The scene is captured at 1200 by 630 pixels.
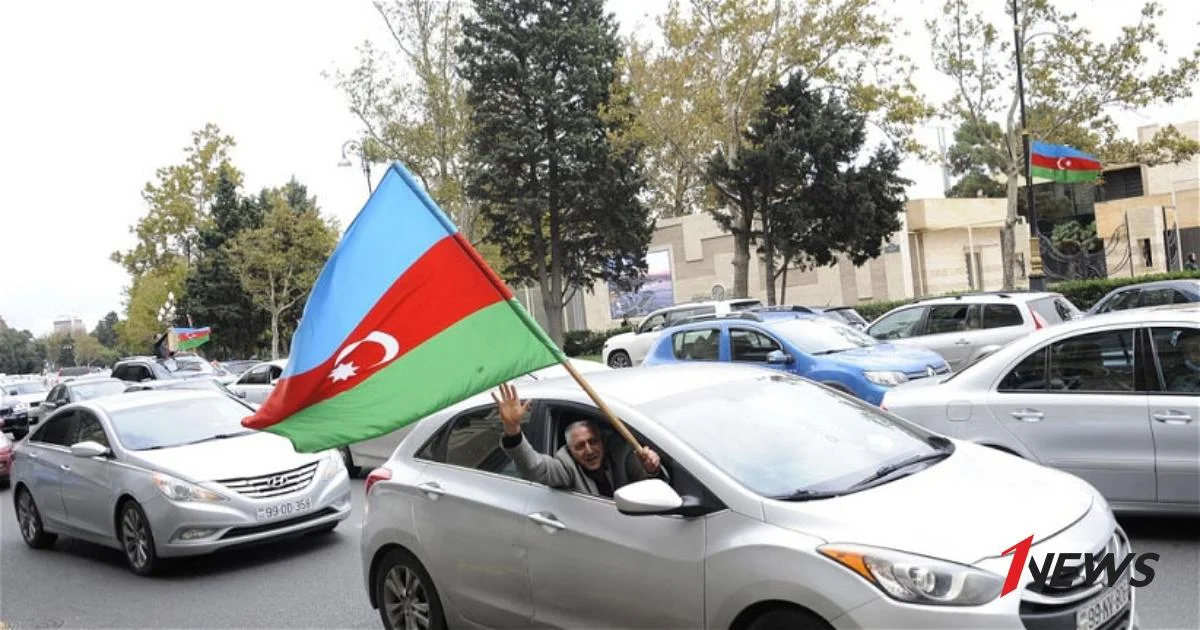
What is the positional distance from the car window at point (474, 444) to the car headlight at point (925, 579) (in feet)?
6.62

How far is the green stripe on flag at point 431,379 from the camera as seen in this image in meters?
4.41

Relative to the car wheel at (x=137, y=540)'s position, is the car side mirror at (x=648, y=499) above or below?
above

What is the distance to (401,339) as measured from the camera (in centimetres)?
453

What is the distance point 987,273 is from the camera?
48.9 meters

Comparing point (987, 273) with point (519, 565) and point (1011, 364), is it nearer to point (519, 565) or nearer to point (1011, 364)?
point (1011, 364)

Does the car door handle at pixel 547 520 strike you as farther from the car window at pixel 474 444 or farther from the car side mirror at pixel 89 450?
the car side mirror at pixel 89 450

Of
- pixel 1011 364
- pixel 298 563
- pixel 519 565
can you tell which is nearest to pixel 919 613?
pixel 519 565

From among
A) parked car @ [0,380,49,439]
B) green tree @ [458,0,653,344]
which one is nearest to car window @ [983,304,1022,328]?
green tree @ [458,0,653,344]

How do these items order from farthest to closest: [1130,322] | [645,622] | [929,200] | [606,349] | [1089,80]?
[929,200]
[1089,80]
[606,349]
[1130,322]
[645,622]

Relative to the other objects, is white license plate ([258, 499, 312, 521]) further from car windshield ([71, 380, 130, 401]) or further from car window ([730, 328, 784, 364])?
car windshield ([71, 380, 130, 401])

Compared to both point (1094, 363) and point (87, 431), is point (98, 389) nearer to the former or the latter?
point (87, 431)

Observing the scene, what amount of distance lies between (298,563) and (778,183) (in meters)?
27.7

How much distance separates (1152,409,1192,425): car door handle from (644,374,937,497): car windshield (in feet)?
7.49

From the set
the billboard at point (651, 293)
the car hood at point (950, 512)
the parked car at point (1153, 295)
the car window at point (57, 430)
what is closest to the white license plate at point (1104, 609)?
the car hood at point (950, 512)
